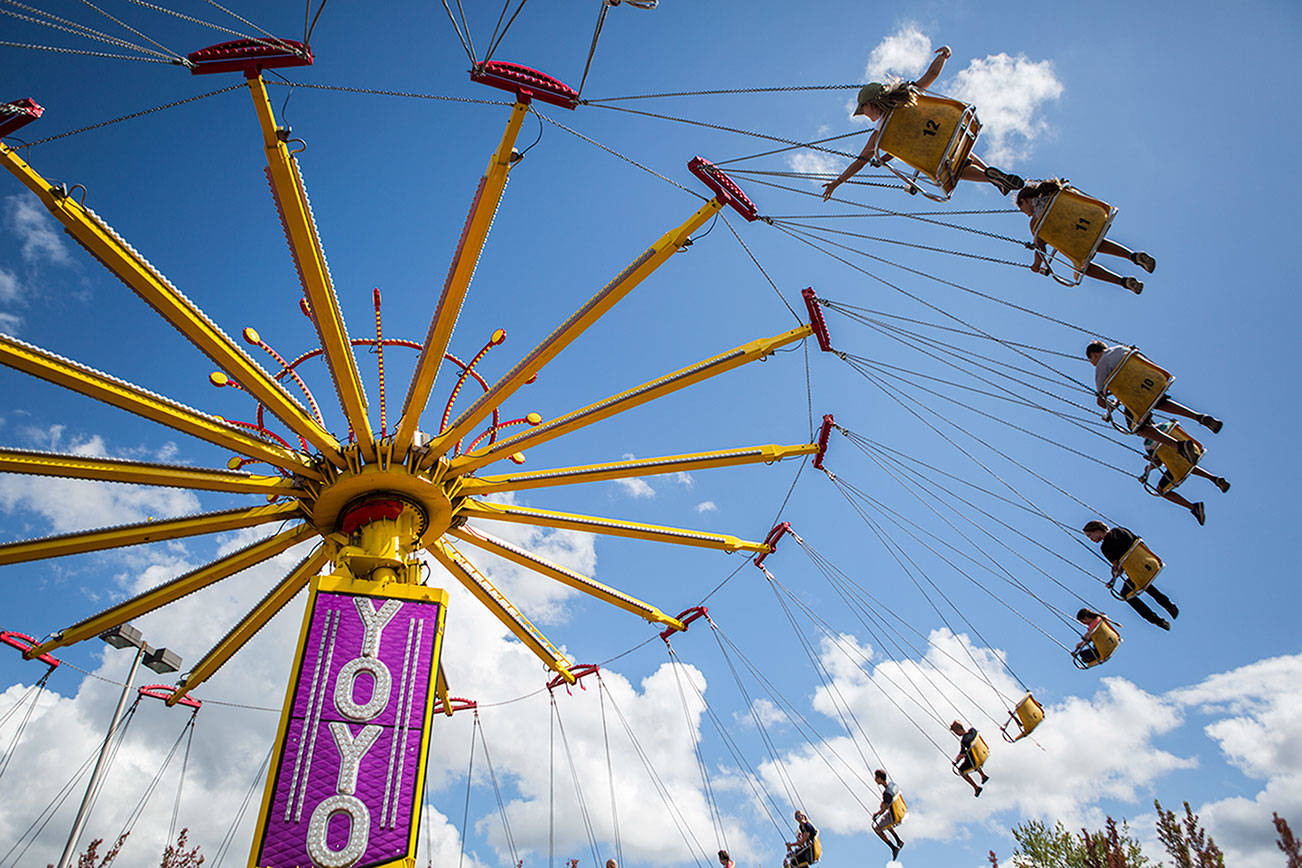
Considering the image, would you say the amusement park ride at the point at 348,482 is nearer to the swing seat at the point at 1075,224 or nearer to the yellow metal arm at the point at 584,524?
the yellow metal arm at the point at 584,524

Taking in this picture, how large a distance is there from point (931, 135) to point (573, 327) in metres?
6.55

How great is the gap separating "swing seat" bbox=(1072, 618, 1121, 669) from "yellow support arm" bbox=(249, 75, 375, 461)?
13.7m

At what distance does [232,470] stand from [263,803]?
6.45 m

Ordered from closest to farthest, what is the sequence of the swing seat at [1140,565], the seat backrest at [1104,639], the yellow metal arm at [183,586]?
the swing seat at [1140,565], the seat backrest at [1104,639], the yellow metal arm at [183,586]

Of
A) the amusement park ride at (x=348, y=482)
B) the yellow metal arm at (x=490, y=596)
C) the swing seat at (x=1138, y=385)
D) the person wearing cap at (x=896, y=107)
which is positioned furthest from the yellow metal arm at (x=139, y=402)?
the swing seat at (x=1138, y=385)

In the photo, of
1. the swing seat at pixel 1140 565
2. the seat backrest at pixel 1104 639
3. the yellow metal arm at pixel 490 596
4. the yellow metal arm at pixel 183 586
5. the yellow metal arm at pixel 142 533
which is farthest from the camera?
the yellow metal arm at pixel 490 596

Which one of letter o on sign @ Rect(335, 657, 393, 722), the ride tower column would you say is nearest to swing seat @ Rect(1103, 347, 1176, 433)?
the ride tower column

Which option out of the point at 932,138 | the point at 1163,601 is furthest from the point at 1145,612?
the point at 932,138

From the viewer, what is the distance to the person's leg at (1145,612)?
1313cm

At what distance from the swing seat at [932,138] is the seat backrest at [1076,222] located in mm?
1448

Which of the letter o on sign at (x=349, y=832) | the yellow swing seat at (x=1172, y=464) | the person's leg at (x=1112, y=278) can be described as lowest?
the letter o on sign at (x=349, y=832)

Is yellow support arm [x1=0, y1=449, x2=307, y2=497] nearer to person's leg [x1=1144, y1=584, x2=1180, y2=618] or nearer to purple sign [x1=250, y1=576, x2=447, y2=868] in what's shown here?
purple sign [x1=250, y1=576, x2=447, y2=868]

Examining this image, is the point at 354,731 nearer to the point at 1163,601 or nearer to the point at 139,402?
the point at 139,402

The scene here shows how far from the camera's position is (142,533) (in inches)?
604
